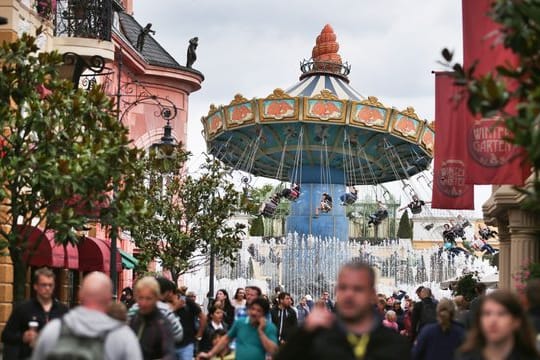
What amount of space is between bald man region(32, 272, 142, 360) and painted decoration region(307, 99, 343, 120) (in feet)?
152

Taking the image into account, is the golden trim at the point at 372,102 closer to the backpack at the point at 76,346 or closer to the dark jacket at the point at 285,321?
the dark jacket at the point at 285,321

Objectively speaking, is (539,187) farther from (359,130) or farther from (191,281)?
(191,281)

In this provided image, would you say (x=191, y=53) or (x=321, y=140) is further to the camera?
(x=321, y=140)

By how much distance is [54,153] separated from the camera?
1872cm

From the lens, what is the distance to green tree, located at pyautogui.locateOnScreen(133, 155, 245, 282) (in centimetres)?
3888

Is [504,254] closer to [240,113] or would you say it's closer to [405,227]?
[240,113]

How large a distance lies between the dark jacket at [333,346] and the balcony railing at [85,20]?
978 inches

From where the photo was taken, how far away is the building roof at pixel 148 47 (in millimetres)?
49750

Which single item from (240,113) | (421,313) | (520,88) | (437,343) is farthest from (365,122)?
(520,88)

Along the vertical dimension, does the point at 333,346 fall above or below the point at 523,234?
below

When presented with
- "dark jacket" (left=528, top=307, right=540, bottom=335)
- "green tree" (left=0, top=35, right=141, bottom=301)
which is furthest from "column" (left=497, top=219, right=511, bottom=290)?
"dark jacket" (left=528, top=307, right=540, bottom=335)

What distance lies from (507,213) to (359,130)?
73.7 feet

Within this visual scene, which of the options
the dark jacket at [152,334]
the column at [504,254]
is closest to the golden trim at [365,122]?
the column at [504,254]

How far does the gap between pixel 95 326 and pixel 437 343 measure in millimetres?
4497
